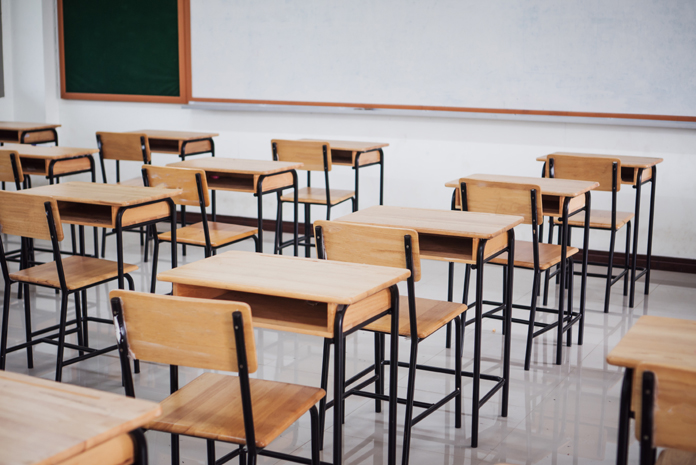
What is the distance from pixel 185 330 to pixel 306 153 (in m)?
3.57

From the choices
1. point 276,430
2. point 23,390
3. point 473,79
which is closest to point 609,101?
point 473,79

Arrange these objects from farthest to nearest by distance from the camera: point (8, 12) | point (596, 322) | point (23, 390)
Result: 1. point (8, 12)
2. point (596, 322)
3. point (23, 390)

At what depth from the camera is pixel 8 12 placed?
7727 millimetres

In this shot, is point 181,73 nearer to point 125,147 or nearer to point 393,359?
point 125,147

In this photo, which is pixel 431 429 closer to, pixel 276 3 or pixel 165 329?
pixel 165 329

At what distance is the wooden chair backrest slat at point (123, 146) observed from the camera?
5.58 meters

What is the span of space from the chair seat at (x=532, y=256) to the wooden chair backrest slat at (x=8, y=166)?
9.63 feet

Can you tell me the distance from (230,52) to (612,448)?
5149mm

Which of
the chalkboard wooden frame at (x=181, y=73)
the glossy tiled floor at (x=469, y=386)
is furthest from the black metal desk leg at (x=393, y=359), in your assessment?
the chalkboard wooden frame at (x=181, y=73)

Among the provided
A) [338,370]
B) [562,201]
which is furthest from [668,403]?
[562,201]

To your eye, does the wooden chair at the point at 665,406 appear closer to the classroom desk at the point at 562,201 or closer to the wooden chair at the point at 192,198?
the classroom desk at the point at 562,201

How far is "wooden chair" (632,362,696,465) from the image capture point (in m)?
1.34

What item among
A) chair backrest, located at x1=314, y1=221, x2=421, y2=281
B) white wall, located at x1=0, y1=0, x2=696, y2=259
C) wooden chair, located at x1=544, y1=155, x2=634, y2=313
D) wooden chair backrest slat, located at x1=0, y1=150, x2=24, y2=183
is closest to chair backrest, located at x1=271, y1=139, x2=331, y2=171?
white wall, located at x1=0, y1=0, x2=696, y2=259

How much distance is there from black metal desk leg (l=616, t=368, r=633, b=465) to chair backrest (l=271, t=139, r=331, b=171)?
3.71 meters
